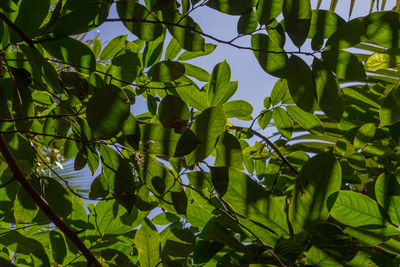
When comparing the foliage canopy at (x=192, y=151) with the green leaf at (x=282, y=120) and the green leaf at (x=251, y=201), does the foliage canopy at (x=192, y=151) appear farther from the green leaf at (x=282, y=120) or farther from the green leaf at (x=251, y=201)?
the green leaf at (x=282, y=120)

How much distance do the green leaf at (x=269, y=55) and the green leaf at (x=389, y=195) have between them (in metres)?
0.25

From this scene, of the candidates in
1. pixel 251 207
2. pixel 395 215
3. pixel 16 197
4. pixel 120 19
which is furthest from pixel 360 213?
pixel 16 197

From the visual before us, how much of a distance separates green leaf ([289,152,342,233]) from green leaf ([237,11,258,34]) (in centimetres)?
32

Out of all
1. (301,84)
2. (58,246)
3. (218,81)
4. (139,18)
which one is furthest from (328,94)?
(58,246)

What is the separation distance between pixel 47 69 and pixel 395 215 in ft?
2.01

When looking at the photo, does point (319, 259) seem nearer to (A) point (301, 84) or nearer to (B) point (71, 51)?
(A) point (301, 84)

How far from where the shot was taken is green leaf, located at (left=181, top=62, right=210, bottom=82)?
91 cm

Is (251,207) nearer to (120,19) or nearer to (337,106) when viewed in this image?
(337,106)

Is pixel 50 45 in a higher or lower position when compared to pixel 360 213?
higher

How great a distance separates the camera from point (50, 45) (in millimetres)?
621

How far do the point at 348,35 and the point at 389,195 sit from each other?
282 millimetres

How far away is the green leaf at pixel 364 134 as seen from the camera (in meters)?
0.89

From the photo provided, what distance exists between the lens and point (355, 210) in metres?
0.47

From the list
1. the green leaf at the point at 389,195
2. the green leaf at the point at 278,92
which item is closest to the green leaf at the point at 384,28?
the green leaf at the point at 389,195
